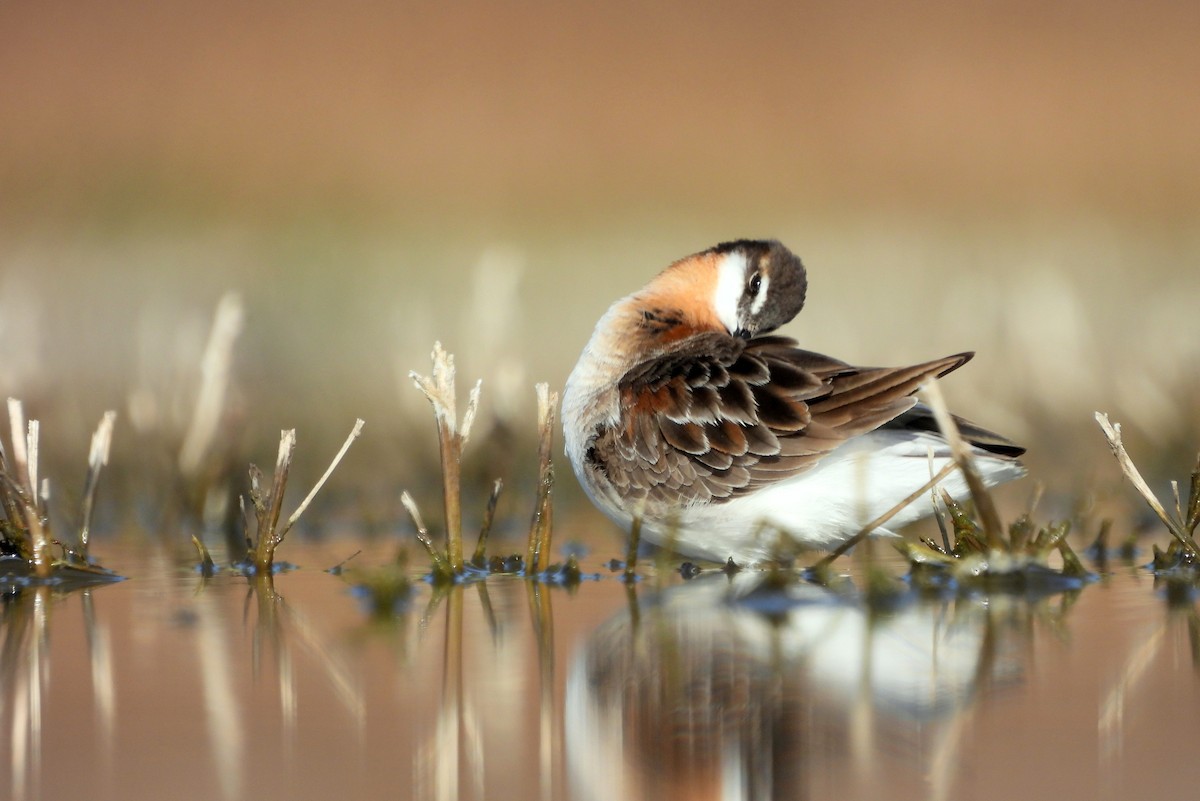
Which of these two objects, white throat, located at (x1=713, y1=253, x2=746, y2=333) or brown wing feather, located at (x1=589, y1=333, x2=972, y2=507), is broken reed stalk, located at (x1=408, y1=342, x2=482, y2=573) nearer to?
brown wing feather, located at (x1=589, y1=333, x2=972, y2=507)

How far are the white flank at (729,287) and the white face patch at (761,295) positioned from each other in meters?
0.08

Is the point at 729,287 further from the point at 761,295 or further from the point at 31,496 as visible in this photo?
the point at 31,496

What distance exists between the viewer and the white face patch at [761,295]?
7.08 m

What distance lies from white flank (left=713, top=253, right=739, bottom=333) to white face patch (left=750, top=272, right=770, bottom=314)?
0.26 ft

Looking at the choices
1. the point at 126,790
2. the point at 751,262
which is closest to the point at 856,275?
the point at 751,262

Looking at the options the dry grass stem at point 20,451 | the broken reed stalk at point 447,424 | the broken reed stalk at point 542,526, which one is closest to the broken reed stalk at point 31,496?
the dry grass stem at point 20,451

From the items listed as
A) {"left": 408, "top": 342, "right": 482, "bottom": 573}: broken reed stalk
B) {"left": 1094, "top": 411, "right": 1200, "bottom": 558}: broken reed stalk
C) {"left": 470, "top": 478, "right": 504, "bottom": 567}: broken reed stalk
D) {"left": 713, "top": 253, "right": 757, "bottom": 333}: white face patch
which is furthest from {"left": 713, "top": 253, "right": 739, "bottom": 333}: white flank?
{"left": 1094, "top": 411, "right": 1200, "bottom": 558}: broken reed stalk

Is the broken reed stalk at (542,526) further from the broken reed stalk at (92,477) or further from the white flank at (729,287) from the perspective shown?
the broken reed stalk at (92,477)

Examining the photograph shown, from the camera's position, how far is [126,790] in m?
2.85

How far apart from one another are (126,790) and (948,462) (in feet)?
12.5

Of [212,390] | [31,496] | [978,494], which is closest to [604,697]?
[978,494]

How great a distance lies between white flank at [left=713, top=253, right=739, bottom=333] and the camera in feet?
23.3

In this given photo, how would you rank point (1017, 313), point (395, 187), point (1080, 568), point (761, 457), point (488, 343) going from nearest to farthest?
point (1080, 568), point (761, 457), point (488, 343), point (1017, 313), point (395, 187)

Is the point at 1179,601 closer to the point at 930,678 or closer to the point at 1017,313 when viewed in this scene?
the point at 930,678
